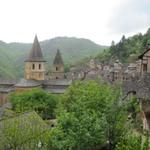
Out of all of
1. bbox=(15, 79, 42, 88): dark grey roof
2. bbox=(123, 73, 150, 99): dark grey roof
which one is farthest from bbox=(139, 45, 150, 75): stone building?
bbox=(15, 79, 42, 88): dark grey roof

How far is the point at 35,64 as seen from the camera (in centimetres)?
7806

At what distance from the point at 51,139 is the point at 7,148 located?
8.86ft

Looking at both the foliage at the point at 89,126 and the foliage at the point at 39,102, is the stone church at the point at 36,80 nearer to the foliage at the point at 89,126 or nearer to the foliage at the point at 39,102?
the foliage at the point at 39,102

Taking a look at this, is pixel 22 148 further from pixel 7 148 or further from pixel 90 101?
pixel 90 101

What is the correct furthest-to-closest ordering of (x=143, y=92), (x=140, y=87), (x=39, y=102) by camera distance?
(x=39, y=102), (x=140, y=87), (x=143, y=92)

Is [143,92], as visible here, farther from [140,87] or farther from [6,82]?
[6,82]

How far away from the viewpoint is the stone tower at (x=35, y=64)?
77812mm

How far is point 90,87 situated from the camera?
24.0 meters

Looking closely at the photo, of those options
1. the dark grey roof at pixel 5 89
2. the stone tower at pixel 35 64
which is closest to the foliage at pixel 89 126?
the stone tower at pixel 35 64

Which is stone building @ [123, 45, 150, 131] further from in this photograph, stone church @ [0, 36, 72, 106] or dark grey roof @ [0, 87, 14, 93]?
dark grey roof @ [0, 87, 14, 93]

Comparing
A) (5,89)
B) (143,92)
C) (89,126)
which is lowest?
(5,89)

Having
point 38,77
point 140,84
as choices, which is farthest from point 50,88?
point 140,84

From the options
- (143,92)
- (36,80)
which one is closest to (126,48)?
(36,80)

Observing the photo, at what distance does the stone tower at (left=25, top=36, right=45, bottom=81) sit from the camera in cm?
7781
